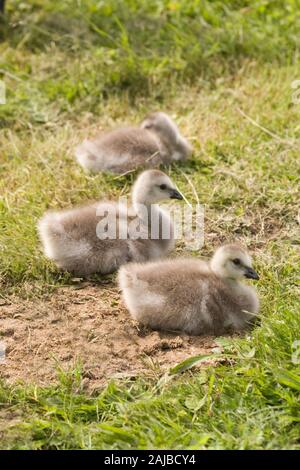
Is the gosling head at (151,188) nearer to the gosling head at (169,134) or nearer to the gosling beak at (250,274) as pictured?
the gosling beak at (250,274)

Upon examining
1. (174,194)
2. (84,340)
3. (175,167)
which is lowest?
(84,340)

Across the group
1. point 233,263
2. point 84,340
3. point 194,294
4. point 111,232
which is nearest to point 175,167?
point 111,232

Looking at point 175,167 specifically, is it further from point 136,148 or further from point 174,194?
point 174,194

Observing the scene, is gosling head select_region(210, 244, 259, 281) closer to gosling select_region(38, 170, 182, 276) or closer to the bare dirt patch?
A: the bare dirt patch

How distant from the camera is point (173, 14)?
6906 mm

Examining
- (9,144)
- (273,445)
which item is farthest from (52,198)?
(273,445)

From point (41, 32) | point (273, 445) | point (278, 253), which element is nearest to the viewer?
point (273, 445)

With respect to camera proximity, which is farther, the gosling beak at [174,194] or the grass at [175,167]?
the gosling beak at [174,194]

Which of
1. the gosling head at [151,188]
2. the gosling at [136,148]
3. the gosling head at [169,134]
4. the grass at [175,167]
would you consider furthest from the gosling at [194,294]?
the gosling head at [169,134]

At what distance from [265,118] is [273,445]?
9.95 feet

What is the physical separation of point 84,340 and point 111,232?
66 centimetres

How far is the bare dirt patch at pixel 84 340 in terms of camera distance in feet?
11.3

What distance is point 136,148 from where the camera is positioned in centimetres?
502

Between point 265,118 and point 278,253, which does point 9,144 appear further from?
point 278,253
